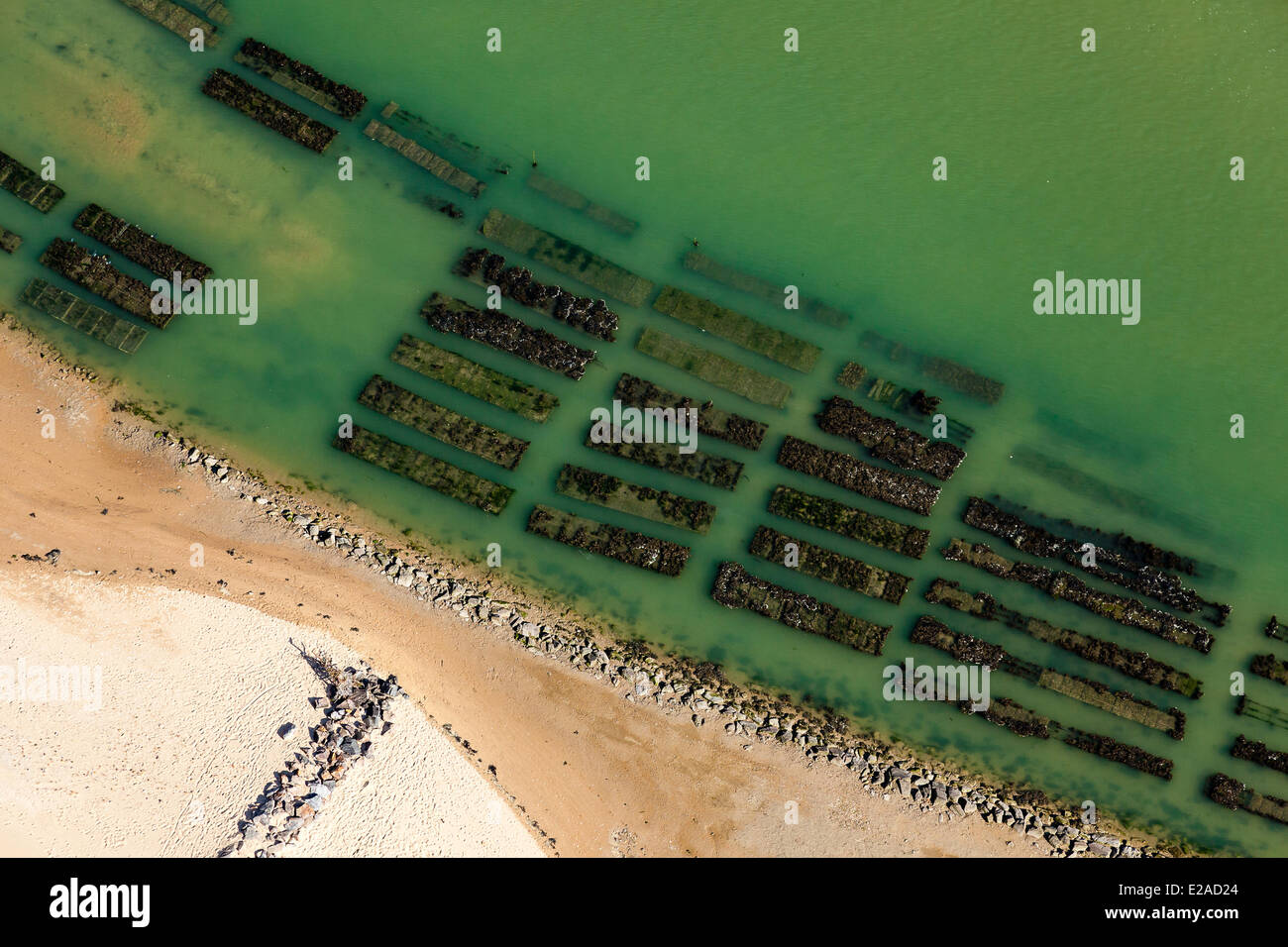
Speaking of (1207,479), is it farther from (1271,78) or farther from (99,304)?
(99,304)

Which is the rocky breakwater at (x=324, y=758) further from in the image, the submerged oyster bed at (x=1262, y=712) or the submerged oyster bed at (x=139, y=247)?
the submerged oyster bed at (x=1262, y=712)

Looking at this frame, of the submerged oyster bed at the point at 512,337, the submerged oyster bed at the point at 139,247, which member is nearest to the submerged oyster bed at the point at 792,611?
the submerged oyster bed at the point at 512,337

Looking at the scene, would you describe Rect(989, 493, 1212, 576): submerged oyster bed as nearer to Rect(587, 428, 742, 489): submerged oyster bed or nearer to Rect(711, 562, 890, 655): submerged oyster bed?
Rect(711, 562, 890, 655): submerged oyster bed

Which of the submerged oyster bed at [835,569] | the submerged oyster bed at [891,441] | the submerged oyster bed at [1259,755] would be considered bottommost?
the submerged oyster bed at [1259,755]

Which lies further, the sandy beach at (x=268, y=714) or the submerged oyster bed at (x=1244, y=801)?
the submerged oyster bed at (x=1244, y=801)

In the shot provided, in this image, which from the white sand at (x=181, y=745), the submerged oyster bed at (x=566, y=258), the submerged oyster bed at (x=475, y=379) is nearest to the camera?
the white sand at (x=181, y=745)

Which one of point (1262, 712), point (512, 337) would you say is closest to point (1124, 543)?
point (1262, 712)
